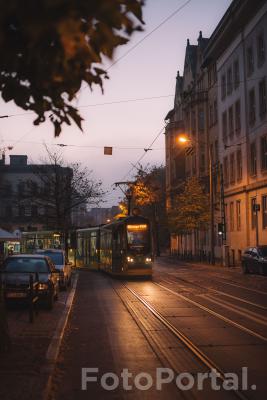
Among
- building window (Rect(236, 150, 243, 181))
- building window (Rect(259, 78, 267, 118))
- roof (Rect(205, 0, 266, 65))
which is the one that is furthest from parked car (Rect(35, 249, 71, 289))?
building window (Rect(236, 150, 243, 181))

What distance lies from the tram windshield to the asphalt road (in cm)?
1041

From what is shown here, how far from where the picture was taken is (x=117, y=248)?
31.9 m

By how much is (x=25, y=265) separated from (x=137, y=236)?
13.8m

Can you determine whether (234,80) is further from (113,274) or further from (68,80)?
(68,80)

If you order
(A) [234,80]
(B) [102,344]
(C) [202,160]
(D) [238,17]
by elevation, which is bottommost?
(B) [102,344]

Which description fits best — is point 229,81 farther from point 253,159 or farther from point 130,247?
point 130,247

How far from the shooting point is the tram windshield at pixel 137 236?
31.0 m

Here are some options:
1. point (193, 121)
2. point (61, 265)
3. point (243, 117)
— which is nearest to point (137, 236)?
point (61, 265)

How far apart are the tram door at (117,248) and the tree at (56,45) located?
86.5 ft

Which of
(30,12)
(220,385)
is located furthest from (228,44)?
(30,12)

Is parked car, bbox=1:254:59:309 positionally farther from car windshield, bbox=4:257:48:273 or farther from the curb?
the curb

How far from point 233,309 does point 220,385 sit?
9.01m

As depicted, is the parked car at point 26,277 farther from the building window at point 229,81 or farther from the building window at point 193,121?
the building window at point 193,121

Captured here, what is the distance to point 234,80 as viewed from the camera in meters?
47.4
